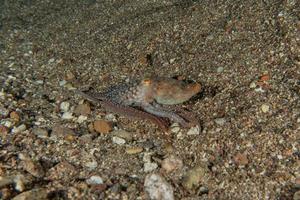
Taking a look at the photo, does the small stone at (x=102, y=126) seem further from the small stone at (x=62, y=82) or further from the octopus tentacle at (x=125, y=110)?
the small stone at (x=62, y=82)

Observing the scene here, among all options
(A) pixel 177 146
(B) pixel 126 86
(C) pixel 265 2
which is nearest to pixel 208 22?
(C) pixel 265 2

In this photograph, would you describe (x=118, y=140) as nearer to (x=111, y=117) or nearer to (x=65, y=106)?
(x=111, y=117)

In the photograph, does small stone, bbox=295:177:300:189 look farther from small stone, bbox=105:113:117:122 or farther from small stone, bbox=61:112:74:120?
small stone, bbox=61:112:74:120

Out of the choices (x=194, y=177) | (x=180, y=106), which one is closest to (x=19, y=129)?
(x=180, y=106)

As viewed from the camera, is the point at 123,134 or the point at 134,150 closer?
the point at 134,150

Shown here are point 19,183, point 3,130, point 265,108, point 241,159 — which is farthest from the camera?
point 3,130

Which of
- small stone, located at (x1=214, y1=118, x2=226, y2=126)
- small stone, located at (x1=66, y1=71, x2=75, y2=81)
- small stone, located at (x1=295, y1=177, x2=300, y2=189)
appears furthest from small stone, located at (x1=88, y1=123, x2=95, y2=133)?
small stone, located at (x1=295, y1=177, x2=300, y2=189)
